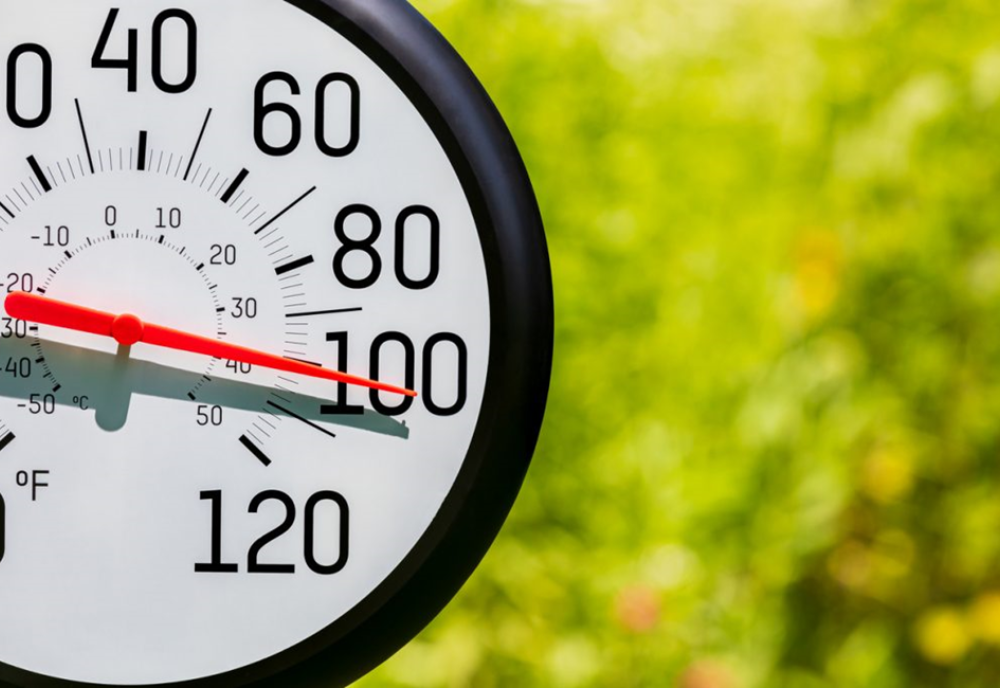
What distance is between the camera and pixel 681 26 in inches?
66.0

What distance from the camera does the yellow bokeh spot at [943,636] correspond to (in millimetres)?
1600

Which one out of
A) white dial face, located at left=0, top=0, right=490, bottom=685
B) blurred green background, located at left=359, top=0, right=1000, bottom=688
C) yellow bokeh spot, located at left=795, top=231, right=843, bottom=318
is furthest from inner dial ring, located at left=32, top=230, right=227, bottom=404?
yellow bokeh spot, located at left=795, top=231, right=843, bottom=318

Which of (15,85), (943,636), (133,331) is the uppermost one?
(15,85)

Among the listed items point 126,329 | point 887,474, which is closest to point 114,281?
point 126,329

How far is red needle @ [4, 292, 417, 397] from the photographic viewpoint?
78 cm

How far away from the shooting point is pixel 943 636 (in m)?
1.61

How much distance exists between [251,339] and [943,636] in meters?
1.17

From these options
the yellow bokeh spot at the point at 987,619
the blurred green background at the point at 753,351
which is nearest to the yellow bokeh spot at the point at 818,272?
the blurred green background at the point at 753,351

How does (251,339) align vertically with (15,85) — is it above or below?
below

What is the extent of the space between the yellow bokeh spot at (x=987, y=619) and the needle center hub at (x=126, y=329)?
1.25 metres

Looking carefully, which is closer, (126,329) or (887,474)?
(126,329)

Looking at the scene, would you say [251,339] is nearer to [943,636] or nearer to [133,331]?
[133,331]

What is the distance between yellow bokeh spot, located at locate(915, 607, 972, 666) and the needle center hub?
1228 millimetres

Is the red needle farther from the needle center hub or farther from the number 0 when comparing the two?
the number 0
